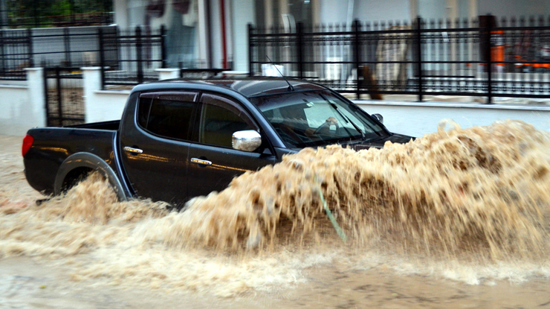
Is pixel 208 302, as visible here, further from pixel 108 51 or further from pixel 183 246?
pixel 108 51

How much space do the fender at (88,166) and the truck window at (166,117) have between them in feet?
1.90

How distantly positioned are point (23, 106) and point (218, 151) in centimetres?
1126

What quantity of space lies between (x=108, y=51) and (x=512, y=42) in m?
8.77

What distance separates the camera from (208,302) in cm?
423

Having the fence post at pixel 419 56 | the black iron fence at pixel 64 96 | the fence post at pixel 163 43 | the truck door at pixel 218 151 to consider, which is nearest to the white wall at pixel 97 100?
the black iron fence at pixel 64 96

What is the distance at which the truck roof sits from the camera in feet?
18.5

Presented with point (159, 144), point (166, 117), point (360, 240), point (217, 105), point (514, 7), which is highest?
point (514, 7)

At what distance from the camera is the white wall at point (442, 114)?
8703 millimetres

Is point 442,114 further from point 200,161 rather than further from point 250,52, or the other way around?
point 200,161

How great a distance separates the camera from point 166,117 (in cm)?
596

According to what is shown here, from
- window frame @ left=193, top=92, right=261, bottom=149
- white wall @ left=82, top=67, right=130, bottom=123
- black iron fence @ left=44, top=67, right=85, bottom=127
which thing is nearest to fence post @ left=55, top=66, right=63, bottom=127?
black iron fence @ left=44, top=67, right=85, bottom=127

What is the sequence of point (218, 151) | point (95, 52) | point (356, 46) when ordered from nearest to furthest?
1. point (218, 151)
2. point (356, 46)
3. point (95, 52)

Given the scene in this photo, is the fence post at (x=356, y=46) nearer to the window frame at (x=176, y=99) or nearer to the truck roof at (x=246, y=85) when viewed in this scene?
the truck roof at (x=246, y=85)

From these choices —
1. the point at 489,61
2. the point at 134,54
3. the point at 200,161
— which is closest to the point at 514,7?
the point at 489,61
